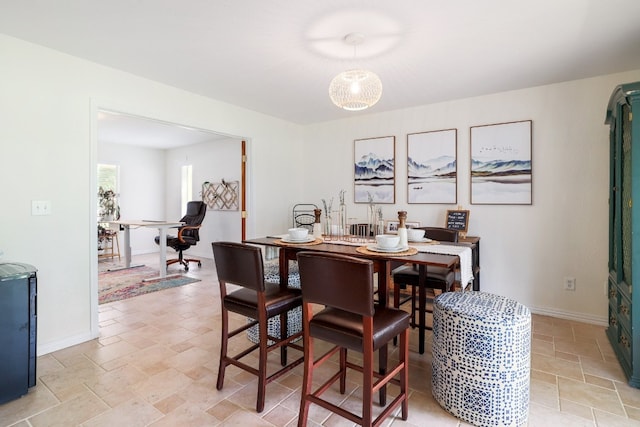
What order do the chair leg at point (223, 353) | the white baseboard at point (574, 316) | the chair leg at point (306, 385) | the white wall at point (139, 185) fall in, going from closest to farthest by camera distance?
1. the chair leg at point (306, 385)
2. the chair leg at point (223, 353)
3. the white baseboard at point (574, 316)
4. the white wall at point (139, 185)

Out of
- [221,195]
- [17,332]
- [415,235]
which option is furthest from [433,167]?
[221,195]

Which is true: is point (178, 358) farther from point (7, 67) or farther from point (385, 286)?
point (7, 67)

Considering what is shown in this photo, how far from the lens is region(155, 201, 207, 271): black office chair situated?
550 centimetres

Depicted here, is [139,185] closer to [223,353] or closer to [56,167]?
[56,167]

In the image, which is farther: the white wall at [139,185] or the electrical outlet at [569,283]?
the white wall at [139,185]

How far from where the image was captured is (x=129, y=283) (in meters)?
4.66

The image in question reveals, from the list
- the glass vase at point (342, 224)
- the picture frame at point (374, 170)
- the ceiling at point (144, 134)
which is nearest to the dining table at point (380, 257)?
the glass vase at point (342, 224)

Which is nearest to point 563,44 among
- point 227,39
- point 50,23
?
point 227,39

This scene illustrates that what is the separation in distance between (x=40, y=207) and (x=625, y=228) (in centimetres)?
442

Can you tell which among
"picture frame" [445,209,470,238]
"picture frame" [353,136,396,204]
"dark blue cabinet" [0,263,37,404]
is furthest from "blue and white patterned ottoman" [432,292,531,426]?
"picture frame" [353,136,396,204]

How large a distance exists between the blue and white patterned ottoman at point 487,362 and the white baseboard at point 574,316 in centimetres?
203

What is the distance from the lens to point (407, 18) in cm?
214

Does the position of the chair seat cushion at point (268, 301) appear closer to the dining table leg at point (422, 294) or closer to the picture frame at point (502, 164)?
the dining table leg at point (422, 294)

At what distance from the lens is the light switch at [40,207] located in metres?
2.52
